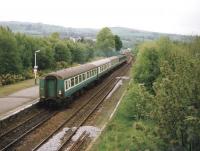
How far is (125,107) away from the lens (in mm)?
27656

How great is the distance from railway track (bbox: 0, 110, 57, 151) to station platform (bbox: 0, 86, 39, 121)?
1.14 meters

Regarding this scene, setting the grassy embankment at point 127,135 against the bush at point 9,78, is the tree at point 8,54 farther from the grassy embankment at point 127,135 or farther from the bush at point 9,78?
the grassy embankment at point 127,135

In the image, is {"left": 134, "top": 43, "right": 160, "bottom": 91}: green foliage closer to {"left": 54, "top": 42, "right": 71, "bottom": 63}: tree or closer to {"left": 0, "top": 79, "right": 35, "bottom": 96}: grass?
{"left": 0, "top": 79, "right": 35, "bottom": 96}: grass

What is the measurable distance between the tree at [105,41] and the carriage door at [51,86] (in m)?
90.7

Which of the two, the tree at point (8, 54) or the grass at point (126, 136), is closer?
the grass at point (126, 136)

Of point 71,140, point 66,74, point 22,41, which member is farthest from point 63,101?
point 22,41

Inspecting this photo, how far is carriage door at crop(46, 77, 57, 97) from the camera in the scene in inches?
1180

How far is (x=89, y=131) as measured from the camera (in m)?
23.5

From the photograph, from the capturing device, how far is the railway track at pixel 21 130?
2078cm

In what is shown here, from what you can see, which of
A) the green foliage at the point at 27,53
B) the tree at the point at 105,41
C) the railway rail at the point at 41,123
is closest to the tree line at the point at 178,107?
the railway rail at the point at 41,123

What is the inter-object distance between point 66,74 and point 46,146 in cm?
1176

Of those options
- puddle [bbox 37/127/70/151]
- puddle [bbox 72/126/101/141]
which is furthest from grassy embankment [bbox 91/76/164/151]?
puddle [bbox 37/127/70/151]

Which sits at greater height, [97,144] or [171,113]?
[171,113]

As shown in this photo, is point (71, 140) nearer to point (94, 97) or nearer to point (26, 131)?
point (26, 131)
